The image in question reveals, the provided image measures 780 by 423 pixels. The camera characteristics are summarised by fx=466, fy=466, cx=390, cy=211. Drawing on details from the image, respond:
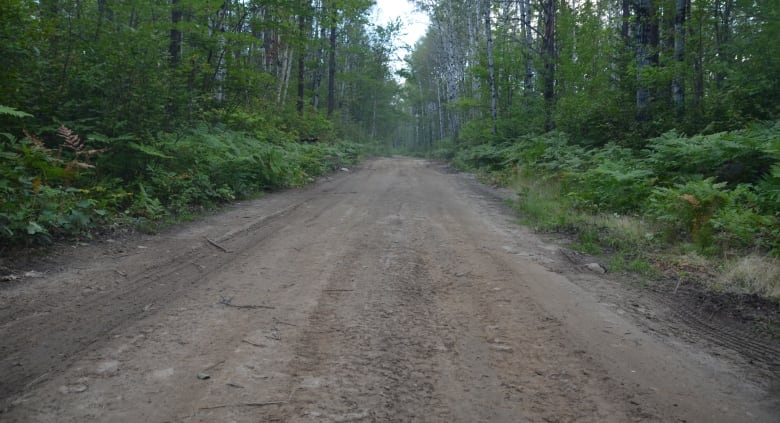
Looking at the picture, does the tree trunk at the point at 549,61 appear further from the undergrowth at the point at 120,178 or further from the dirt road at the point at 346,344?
the dirt road at the point at 346,344

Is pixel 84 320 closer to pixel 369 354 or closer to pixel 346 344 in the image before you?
pixel 346 344

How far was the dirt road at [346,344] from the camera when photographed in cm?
263

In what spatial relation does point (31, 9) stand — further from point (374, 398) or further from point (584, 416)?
point (584, 416)

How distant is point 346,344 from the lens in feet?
11.0

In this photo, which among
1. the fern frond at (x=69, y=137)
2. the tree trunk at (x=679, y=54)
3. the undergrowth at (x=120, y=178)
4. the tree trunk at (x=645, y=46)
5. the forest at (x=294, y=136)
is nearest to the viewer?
the undergrowth at (x=120, y=178)

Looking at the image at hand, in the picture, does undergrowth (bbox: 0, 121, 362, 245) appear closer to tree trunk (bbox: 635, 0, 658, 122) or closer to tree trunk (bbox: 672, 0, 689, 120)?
tree trunk (bbox: 635, 0, 658, 122)

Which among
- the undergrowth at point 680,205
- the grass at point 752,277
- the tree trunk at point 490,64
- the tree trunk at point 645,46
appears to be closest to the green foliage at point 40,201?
the undergrowth at point 680,205

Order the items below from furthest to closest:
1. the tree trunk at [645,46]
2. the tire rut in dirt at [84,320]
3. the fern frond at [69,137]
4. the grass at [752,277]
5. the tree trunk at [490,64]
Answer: the tree trunk at [490,64] → the tree trunk at [645,46] → the fern frond at [69,137] → the grass at [752,277] → the tire rut in dirt at [84,320]

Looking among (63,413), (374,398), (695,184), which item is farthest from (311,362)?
(695,184)

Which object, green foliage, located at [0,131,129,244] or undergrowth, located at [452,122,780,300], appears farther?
undergrowth, located at [452,122,780,300]

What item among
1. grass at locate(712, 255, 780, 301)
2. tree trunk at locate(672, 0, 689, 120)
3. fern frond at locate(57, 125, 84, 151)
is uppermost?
tree trunk at locate(672, 0, 689, 120)

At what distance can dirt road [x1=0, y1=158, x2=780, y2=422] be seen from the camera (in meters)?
2.63

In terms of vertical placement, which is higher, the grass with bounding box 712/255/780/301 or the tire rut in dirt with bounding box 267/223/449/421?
the grass with bounding box 712/255/780/301

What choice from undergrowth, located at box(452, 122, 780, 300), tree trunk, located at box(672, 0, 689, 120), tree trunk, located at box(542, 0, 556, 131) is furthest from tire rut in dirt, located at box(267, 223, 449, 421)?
tree trunk, located at box(542, 0, 556, 131)
